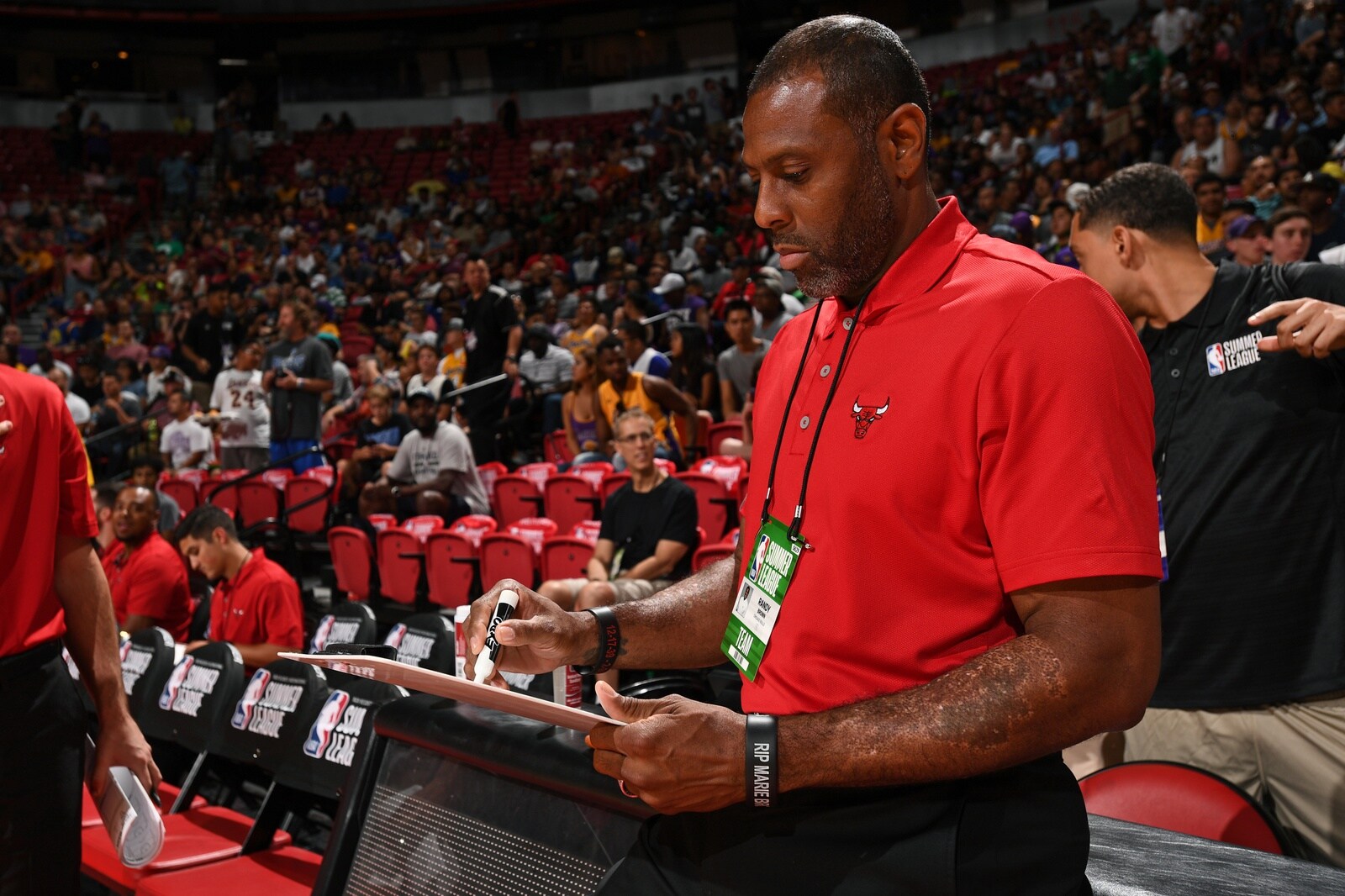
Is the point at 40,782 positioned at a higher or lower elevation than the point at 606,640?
lower

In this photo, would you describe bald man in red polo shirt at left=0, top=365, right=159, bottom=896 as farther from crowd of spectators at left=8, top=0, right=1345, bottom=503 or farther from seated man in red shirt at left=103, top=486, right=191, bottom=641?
crowd of spectators at left=8, top=0, right=1345, bottom=503

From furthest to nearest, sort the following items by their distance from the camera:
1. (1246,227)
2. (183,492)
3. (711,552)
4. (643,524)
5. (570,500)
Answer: (183,492), (570,500), (1246,227), (643,524), (711,552)

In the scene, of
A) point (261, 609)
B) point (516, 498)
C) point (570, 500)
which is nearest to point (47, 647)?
point (261, 609)

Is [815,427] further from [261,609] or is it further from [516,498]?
[516,498]

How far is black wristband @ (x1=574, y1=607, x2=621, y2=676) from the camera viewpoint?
1.52 meters

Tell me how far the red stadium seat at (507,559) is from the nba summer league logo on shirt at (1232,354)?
412cm

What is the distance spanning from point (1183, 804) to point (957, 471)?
38.9 inches

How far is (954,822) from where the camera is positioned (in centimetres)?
114

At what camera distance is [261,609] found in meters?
5.12

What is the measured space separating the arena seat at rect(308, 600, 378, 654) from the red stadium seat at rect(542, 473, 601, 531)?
2.54 m

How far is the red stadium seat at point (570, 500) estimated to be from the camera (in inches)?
277

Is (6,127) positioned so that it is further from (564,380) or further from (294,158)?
(564,380)

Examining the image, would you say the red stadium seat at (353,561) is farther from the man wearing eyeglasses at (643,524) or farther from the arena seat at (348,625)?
the arena seat at (348,625)

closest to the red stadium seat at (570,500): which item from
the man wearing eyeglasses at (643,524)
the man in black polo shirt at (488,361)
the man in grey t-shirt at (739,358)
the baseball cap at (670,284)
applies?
the man in grey t-shirt at (739,358)
